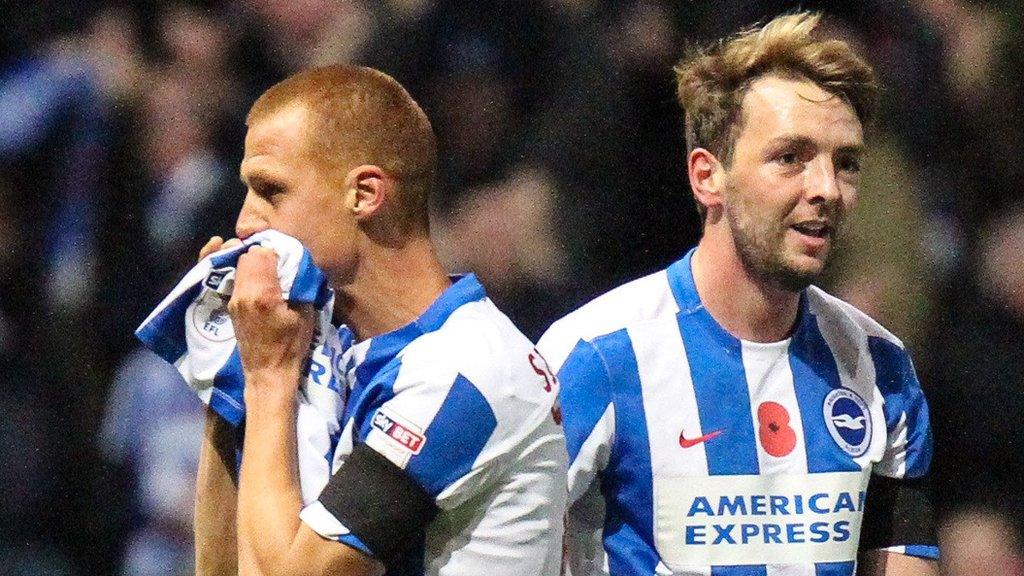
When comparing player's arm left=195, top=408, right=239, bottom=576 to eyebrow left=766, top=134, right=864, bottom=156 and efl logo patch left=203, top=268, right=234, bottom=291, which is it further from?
eyebrow left=766, top=134, right=864, bottom=156

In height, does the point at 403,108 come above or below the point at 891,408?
above

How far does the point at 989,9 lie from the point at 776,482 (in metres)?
2.04

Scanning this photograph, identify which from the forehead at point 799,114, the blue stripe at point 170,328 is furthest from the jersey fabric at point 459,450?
the forehead at point 799,114

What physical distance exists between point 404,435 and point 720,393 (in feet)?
2.17

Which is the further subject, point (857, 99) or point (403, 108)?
point (857, 99)

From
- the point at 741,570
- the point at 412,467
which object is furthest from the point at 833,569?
the point at 412,467

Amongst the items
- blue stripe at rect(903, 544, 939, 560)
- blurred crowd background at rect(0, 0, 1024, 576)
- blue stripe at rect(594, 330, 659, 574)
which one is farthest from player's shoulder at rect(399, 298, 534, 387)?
blurred crowd background at rect(0, 0, 1024, 576)

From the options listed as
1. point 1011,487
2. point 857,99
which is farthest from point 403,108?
point 1011,487

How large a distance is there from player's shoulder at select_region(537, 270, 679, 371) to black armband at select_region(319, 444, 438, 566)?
1.70ft

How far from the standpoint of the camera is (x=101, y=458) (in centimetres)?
388

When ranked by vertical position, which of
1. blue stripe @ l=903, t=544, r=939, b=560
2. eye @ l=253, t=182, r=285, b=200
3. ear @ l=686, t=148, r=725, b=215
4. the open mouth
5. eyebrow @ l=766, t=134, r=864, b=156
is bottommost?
blue stripe @ l=903, t=544, r=939, b=560

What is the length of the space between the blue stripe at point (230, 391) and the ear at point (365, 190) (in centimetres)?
24

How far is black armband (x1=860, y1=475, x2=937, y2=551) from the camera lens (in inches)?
101

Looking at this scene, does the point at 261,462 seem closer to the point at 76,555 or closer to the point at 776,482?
the point at 776,482
